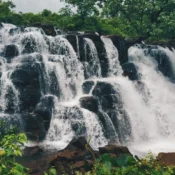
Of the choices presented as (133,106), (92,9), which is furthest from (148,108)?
(92,9)

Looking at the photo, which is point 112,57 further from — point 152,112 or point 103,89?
point 152,112

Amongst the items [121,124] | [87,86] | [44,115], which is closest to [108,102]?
[121,124]

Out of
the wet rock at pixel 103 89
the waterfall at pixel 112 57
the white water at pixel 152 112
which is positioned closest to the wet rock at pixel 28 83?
the wet rock at pixel 103 89

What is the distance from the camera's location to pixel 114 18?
45.2 metres

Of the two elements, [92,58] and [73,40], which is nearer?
[73,40]

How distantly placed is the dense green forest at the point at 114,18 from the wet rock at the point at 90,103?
1700 centimetres

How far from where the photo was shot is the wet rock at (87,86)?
25.3 metres

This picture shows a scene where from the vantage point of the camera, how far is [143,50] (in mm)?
33250

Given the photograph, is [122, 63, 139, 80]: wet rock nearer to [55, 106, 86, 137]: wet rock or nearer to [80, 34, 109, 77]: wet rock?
[80, 34, 109, 77]: wet rock

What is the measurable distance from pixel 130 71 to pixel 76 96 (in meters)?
6.62

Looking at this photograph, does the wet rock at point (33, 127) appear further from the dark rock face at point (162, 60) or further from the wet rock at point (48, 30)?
the dark rock face at point (162, 60)

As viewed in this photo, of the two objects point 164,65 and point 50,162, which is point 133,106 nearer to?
point 164,65

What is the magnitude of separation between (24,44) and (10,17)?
47.0ft

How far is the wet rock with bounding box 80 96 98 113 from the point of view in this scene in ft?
75.0
